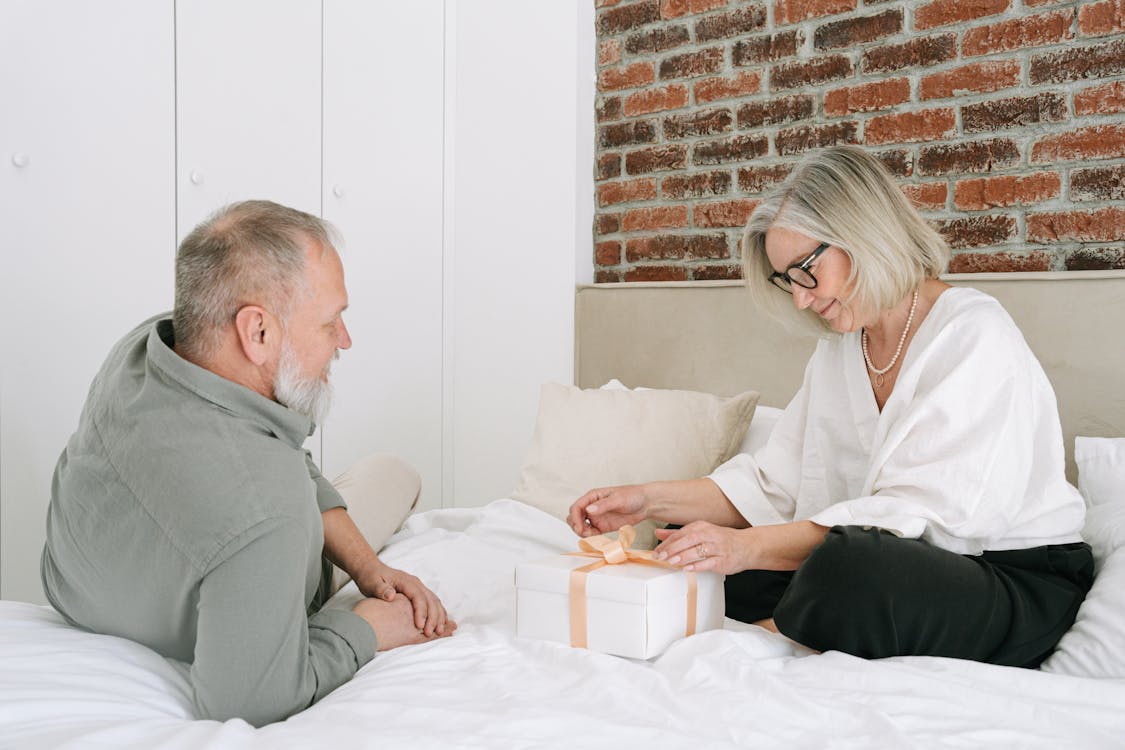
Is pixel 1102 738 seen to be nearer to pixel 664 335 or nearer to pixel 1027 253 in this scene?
pixel 1027 253

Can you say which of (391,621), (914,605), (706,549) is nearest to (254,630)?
(391,621)

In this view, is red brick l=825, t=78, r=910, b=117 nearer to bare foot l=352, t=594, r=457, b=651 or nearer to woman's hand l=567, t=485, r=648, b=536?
woman's hand l=567, t=485, r=648, b=536

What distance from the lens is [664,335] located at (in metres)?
2.70

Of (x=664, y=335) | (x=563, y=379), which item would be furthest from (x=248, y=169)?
(x=664, y=335)

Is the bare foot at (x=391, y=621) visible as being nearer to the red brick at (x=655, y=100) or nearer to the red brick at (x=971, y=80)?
the red brick at (x=971, y=80)

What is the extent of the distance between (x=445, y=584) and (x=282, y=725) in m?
0.65

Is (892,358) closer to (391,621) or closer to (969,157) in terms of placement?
(969,157)

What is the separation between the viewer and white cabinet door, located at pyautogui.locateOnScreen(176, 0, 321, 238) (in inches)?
108

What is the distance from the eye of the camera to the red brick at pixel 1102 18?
2.02 meters

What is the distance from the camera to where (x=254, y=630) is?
116cm

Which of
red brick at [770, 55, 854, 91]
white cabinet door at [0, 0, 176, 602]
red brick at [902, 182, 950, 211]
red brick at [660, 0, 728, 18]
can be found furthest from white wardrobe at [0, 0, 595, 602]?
red brick at [902, 182, 950, 211]

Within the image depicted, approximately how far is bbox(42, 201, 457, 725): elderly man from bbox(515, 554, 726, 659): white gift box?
16 cm

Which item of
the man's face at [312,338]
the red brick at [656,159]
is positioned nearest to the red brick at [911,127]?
the red brick at [656,159]

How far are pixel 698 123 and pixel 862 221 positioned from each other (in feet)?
3.89
